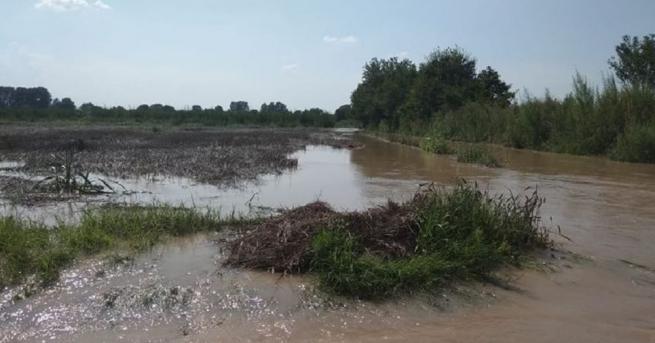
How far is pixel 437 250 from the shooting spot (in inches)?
220

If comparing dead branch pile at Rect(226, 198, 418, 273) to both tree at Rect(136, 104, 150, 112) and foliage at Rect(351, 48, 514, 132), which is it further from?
tree at Rect(136, 104, 150, 112)

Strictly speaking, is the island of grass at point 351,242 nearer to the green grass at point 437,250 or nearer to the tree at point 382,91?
the green grass at point 437,250

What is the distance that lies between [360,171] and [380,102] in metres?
38.8

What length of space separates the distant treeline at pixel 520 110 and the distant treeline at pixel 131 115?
19.8 meters

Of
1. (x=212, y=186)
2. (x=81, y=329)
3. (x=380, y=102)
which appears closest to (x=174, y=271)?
(x=81, y=329)

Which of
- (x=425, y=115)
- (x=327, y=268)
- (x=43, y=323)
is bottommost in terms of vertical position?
(x=43, y=323)

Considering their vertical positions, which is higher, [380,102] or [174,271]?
[380,102]

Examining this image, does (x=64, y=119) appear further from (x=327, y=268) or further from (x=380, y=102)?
(x=327, y=268)

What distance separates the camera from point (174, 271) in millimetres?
5254

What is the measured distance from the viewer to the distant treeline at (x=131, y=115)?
6044 centimetres

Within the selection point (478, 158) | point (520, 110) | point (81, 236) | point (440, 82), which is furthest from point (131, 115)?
point (81, 236)

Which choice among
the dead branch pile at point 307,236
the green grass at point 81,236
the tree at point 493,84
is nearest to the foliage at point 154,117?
the tree at point 493,84

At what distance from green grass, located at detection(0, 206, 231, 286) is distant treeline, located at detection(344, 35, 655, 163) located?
1693cm

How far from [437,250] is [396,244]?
1.37 ft
